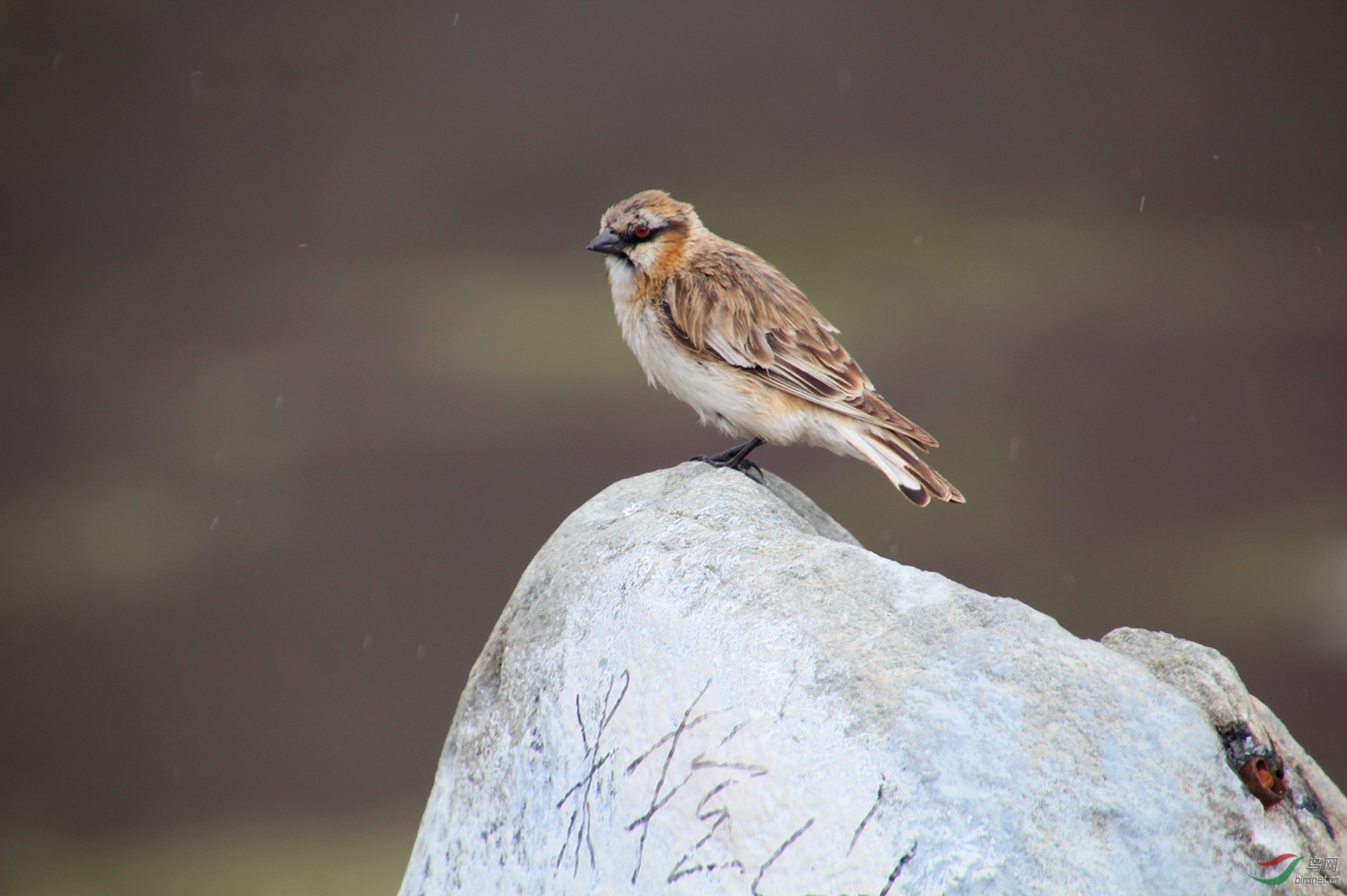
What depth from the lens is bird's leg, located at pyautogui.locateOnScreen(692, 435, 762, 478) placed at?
314 cm

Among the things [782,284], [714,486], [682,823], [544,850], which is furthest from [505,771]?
[782,284]

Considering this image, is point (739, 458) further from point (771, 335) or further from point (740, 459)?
point (771, 335)

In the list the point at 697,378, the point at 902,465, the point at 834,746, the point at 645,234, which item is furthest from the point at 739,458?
the point at 834,746

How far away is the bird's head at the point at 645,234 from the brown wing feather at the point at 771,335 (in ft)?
0.29

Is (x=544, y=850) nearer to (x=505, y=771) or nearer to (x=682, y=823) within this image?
(x=505, y=771)

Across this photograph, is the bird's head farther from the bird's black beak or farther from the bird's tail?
the bird's tail

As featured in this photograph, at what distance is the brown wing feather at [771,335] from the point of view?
3055 mm

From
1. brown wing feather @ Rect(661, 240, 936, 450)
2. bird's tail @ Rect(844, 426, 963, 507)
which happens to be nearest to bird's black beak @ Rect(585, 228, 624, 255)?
brown wing feather @ Rect(661, 240, 936, 450)

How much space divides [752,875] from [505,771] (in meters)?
0.63

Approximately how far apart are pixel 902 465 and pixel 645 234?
3.63ft

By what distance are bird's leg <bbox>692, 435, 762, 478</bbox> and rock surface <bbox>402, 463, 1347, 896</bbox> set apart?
0.76m

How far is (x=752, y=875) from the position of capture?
1870 mm

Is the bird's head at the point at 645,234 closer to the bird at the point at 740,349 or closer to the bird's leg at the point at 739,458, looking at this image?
the bird at the point at 740,349

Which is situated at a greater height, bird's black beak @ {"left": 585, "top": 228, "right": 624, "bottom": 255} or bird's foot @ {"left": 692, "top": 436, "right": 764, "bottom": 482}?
bird's black beak @ {"left": 585, "top": 228, "right": 624, "bottom": 255}
